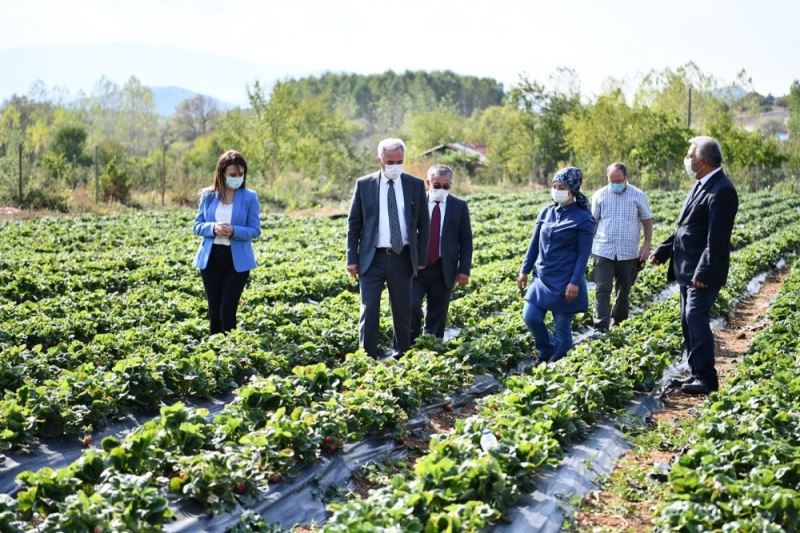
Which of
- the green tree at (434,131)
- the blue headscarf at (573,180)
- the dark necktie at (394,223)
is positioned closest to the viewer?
the dark necktie at (394,223)

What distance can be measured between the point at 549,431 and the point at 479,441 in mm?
685

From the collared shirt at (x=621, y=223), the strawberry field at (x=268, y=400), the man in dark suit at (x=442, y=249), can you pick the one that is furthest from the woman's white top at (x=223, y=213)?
the collared shirt at (x=621, y=223)

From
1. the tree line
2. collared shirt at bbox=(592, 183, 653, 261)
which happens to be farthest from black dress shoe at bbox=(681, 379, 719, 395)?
the tree line

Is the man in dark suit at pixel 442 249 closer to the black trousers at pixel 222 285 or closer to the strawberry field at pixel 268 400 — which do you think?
the strawberry field at pixel 268 400

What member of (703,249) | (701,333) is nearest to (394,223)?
(703,249)

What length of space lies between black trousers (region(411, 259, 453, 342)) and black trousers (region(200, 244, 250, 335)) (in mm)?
1753

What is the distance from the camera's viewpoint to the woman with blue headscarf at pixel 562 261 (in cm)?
821

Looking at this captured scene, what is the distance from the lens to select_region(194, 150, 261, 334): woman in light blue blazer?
8.43 metres

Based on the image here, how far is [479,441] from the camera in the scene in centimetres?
544

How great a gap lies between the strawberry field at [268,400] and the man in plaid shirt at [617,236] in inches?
19.1

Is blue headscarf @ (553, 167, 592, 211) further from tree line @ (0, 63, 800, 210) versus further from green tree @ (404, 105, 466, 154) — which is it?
green tree @ (404, 105, 466, 154)

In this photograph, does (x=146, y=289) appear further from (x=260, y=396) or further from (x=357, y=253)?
(x=260, y=396)

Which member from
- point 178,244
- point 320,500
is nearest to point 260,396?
point 320,500

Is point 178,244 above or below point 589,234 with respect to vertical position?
below
